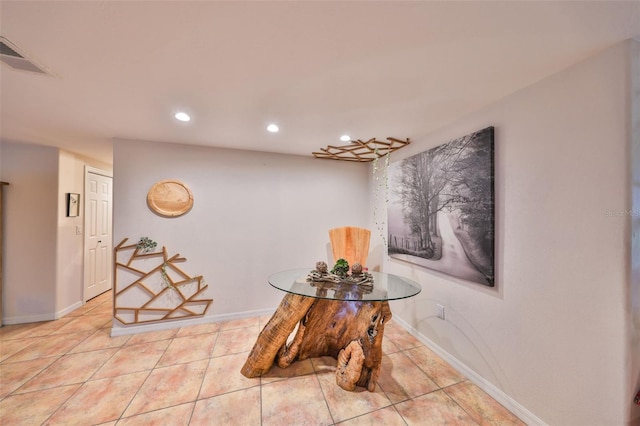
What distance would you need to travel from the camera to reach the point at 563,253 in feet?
4.43

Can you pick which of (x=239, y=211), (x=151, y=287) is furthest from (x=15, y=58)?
(x=151, y=287)

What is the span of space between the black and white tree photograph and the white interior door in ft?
14.6

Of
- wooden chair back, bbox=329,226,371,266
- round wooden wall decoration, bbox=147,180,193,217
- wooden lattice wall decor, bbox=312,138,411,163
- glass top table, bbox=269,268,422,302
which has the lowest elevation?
glass top table, bbox=269,268,422,302

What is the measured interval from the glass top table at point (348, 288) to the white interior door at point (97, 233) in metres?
3.32

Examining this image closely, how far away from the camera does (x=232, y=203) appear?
9.81 ft

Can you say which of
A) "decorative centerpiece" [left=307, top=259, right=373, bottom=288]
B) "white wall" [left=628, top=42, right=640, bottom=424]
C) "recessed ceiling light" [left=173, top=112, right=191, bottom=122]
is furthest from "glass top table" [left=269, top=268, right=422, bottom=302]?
"recessed ceiling light" [left=173, top=112, right=191, bottom=122]

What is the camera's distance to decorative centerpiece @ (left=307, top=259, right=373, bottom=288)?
6.51 feet

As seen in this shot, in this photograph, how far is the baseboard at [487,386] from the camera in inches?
59.4

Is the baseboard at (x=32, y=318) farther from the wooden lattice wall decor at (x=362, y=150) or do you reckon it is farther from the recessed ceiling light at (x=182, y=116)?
the wooden lattice wall decor at (x=362, y=150)

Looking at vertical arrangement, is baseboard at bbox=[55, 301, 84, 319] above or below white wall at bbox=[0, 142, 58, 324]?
below

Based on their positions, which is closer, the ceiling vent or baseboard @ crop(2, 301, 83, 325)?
the ceiling vent

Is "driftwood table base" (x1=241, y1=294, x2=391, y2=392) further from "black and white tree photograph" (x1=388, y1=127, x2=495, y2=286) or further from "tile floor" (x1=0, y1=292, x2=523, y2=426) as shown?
"black and white tree photograph" (x1=388, y1=127, x2=495, y2=286)

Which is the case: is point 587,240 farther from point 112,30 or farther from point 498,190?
point 112,30

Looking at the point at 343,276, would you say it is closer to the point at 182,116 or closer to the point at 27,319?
the point at 182,116
